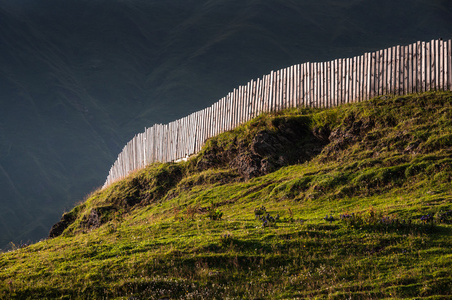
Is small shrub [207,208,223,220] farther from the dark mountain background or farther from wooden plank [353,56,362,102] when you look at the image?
the dark mountain background

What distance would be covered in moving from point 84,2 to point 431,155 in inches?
5553

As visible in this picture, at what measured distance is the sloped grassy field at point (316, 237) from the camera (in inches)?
279

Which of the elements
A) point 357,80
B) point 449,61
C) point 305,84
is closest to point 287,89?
point 305,84

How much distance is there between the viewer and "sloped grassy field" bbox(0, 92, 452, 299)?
7.07 metres

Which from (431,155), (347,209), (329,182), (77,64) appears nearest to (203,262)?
(347,209)

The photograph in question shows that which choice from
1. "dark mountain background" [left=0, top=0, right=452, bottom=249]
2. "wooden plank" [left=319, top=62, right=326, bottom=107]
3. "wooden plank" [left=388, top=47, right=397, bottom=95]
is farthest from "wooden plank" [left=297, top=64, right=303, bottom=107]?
"dark mountain background" [left=0, top=0, right=452, bottom=249]

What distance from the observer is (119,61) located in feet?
385

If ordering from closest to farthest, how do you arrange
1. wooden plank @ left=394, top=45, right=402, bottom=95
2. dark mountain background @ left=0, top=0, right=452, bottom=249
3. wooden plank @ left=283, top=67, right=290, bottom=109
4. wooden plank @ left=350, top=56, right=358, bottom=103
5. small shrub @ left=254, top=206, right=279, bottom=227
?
small shrub @ left=254, top=206, right=279, bottom=227, wooden plank @ left=394, top=45, right=402, bottom=95, wooden plank @ left=350, top=56, right=358, bottom=103, wooden plank @ left=283, top=67, right=290, bottom=109, dark mountain background @ left=0, top=0, right=452, bottom=249

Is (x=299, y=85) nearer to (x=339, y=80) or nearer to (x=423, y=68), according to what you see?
(x=339, y=80)

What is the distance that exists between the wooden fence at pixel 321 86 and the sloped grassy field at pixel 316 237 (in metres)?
0.74

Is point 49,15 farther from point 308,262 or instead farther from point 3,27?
point 308,262

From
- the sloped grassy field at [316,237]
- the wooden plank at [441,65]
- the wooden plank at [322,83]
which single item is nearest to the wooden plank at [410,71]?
the sloped grassy field at [316,237]

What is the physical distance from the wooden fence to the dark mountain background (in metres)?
51.5

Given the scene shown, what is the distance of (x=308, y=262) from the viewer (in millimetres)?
7719
